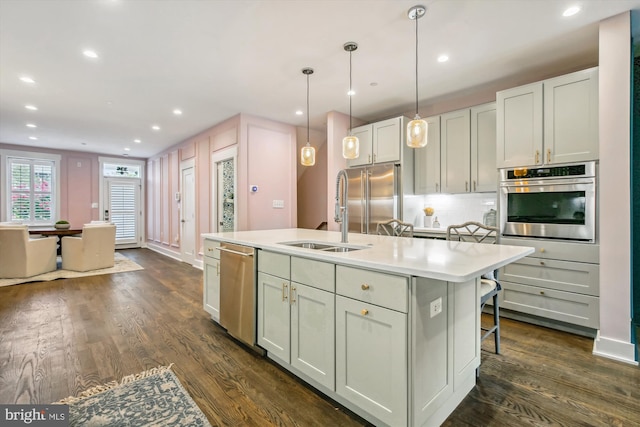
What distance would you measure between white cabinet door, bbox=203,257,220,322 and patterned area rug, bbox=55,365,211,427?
0.87 meters

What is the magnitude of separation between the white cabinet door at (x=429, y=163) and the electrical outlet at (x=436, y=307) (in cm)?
288

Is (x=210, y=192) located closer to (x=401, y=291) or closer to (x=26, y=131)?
(x=26, y=131)

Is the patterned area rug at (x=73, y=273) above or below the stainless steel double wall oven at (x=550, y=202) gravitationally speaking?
below

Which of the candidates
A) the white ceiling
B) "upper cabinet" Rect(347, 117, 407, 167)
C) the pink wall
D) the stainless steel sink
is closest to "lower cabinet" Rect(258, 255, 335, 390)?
the stainless steel sink

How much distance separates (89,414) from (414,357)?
5.93 feet

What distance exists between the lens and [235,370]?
7.03ft

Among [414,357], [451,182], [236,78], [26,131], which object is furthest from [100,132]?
[414,357]

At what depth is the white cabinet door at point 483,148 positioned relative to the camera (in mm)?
3621

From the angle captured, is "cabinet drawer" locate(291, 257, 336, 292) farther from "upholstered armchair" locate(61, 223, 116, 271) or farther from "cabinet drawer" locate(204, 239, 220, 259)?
"upholstered armchair" locate(61, 223, 116, 271)

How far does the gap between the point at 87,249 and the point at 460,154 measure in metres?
6.50

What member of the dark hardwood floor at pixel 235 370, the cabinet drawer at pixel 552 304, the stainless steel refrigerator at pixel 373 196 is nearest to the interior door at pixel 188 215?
the dark hardwood floor at pixel 235 370

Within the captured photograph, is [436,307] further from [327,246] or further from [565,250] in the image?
[565,250]

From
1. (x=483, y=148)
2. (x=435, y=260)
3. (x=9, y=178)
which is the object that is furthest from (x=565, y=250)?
(x=9, y=178)

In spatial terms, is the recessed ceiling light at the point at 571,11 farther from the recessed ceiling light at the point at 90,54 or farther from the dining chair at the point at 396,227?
the recessed ceiling light at the point at 90,54
